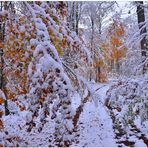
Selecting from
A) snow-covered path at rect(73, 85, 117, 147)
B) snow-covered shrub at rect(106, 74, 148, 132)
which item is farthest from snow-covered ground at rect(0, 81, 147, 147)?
snow-covered shrub at rect(106, 74, 148, 132)

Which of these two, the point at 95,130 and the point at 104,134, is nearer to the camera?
the point at 104,134

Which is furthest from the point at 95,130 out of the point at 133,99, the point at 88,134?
the point at 133,99

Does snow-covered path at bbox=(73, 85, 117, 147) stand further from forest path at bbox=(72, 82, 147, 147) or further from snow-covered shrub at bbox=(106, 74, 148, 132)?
snow-covered shrub at bbox=(106, 74, 148, 132)

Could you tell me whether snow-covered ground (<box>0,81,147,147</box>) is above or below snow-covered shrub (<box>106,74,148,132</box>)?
below

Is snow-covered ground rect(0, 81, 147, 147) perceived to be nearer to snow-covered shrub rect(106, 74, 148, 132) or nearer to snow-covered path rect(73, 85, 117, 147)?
snow-covered path rect(73, 85, 117, 147)

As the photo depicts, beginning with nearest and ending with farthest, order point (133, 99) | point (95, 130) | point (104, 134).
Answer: point (133, 99), point (104, 134), point (95, 130)

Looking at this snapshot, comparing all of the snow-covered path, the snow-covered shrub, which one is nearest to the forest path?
the snow-covered path

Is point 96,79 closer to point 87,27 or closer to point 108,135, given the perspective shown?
point 87,27

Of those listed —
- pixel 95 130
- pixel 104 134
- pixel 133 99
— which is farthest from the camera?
pixel 95 130

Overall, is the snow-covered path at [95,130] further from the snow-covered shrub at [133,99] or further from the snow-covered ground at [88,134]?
the snow-covered shrub at [133,99]

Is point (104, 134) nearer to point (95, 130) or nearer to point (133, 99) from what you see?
point (95, 130)

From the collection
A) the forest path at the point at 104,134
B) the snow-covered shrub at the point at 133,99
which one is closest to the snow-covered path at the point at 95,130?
the forest path at the point at 104,134

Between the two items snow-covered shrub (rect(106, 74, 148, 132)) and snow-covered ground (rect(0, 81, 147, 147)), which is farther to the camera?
snow-covered shrub (rect(106, 74, 148, 132))

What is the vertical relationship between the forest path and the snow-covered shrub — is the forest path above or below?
below
